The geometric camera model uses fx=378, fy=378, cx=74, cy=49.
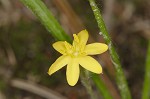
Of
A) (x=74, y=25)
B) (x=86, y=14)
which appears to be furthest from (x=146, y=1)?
(x=74, y=25)

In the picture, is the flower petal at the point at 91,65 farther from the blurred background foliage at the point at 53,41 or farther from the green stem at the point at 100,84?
the blurred background foliage at the point at 53,41

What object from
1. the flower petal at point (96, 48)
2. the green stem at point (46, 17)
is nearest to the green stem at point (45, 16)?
the green stem at point (46, 17)

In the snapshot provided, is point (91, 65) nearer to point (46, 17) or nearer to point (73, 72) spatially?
point (73, 72)

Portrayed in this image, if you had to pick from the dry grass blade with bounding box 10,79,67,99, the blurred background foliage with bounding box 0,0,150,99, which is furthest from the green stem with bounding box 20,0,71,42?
the dry grass blade with bounding box 10,79,67,99

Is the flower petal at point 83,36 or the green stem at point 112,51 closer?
the green stem at point 112,51

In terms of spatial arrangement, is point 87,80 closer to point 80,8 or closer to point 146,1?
point 80,8

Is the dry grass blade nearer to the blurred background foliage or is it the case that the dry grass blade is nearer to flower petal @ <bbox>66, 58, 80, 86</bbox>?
the blurred background foliage
